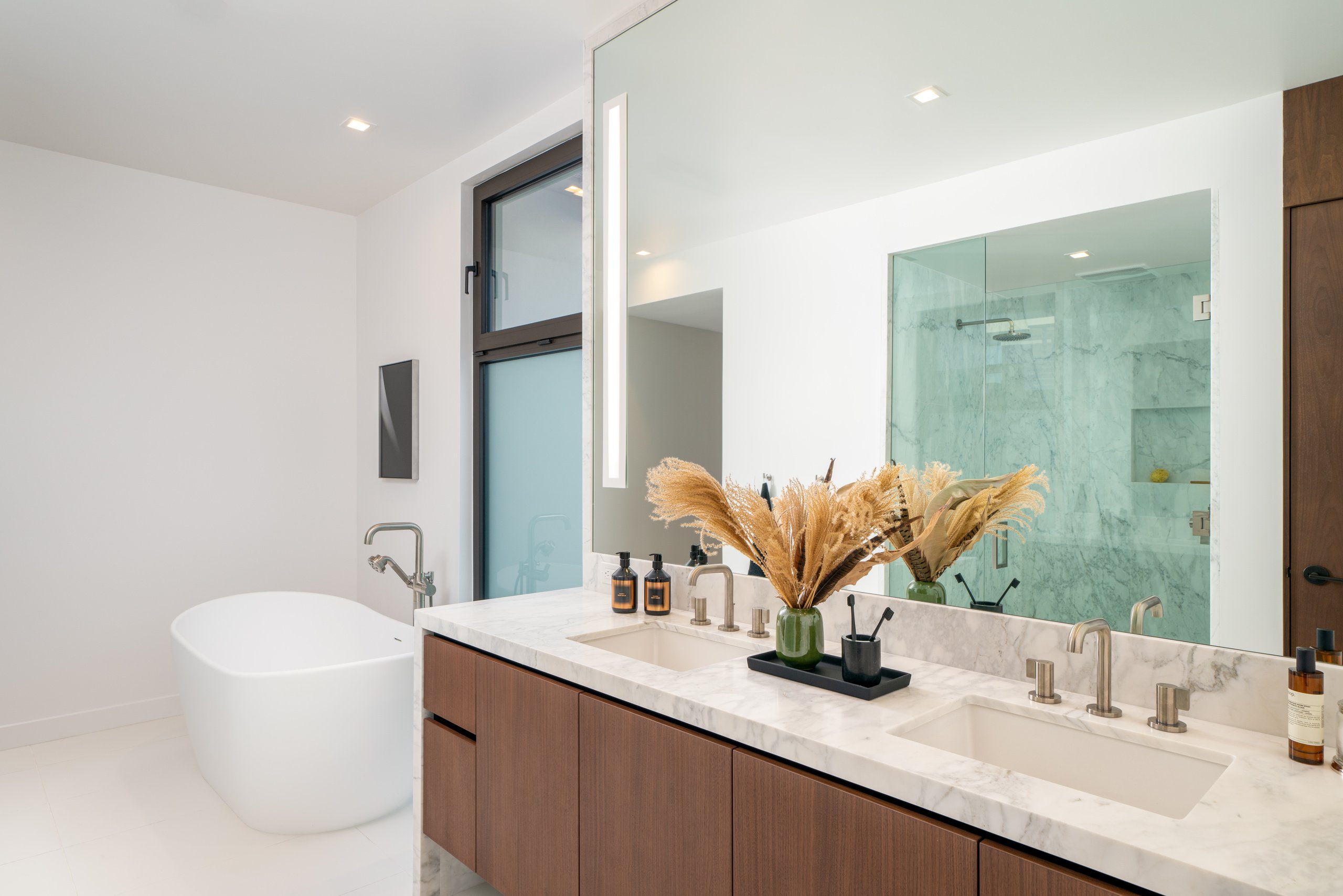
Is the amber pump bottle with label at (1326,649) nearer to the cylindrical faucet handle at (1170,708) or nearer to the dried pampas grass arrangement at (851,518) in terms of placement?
the cylindrical faucet handle at (1170,708)

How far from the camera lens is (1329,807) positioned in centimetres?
87

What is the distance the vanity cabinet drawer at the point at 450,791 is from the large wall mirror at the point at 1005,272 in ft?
2.44

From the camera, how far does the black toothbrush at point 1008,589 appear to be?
1.40 metres

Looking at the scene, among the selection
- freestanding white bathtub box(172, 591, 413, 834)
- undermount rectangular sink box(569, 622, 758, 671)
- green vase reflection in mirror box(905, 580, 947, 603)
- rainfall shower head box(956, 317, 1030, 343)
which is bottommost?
freestanding white bathtub box(172, 591, 413, 834)

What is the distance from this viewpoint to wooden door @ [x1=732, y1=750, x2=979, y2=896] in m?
0.93

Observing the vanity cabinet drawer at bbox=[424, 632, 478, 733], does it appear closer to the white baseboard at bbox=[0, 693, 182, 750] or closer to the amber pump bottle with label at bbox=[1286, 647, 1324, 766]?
the amber pump bottle with label at bbox=[1286, 647, 1324, 766]

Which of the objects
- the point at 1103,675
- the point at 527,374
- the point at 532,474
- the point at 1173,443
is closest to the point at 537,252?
the point at 527,374

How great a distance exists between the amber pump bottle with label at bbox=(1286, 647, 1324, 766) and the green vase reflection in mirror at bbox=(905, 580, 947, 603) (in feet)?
1.88

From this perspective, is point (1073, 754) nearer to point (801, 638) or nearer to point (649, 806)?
point (801, 638)

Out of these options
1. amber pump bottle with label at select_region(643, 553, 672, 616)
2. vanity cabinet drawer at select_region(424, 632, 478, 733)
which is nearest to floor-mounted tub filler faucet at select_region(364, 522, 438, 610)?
vanity cabinet drawer at select_region(424, 632, 478, 733)

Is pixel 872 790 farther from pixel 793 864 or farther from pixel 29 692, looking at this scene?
pixel 29 692

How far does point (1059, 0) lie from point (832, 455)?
3.17 ft

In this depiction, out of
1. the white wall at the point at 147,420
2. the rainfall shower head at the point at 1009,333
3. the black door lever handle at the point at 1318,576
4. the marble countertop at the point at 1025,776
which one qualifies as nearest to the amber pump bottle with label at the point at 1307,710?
the marble countertop at the point at 1025,776

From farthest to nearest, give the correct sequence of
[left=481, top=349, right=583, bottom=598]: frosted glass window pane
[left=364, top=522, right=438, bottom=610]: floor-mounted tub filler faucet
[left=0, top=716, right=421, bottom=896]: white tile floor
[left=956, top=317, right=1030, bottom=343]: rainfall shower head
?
[left=364, top=522, right=438, bottom=610]: floor-mounted tub filler faucet < [left=481, top=349, right=583, bottom=598]: frosted glass window pane < [left=0, top=716, right=421, bottom=896]: white tile floor < [left=956, top=317, right=1030, bottom=343]: rainfall shower head
